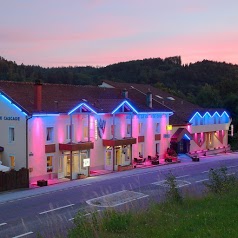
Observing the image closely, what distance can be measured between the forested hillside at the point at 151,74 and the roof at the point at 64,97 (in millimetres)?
46613

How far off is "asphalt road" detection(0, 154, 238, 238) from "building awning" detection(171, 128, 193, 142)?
961cm

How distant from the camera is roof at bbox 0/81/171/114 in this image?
33.4 m

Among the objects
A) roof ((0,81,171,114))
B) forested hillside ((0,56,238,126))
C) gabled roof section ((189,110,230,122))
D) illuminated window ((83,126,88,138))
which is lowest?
illuminated window ((83,126,88,138))

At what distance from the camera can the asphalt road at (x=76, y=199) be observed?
18062 millimetres

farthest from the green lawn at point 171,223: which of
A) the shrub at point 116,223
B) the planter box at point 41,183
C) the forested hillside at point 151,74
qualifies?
the forested hillside at point 151,74

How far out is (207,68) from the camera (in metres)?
136

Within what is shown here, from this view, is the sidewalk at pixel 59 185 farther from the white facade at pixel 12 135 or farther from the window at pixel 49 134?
the window at pixel 49 134

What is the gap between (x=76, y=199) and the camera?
24719 mm

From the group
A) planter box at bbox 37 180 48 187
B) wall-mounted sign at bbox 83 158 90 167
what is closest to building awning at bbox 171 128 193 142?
wall-mounted sign at bbox 83 158 90 167

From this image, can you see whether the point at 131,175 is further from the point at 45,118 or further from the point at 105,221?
the point at 105,221

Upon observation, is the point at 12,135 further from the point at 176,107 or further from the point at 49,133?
the point at 176,107

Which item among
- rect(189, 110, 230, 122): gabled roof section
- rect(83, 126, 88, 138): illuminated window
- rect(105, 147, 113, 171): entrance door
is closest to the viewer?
rect(83, 126, 88, 138): illuminated window

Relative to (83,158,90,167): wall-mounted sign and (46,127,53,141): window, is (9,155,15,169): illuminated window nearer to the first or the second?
(46,127,53,141): window

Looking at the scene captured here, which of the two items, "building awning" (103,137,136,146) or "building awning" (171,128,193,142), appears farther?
"building awning" (171,128,193,142)
